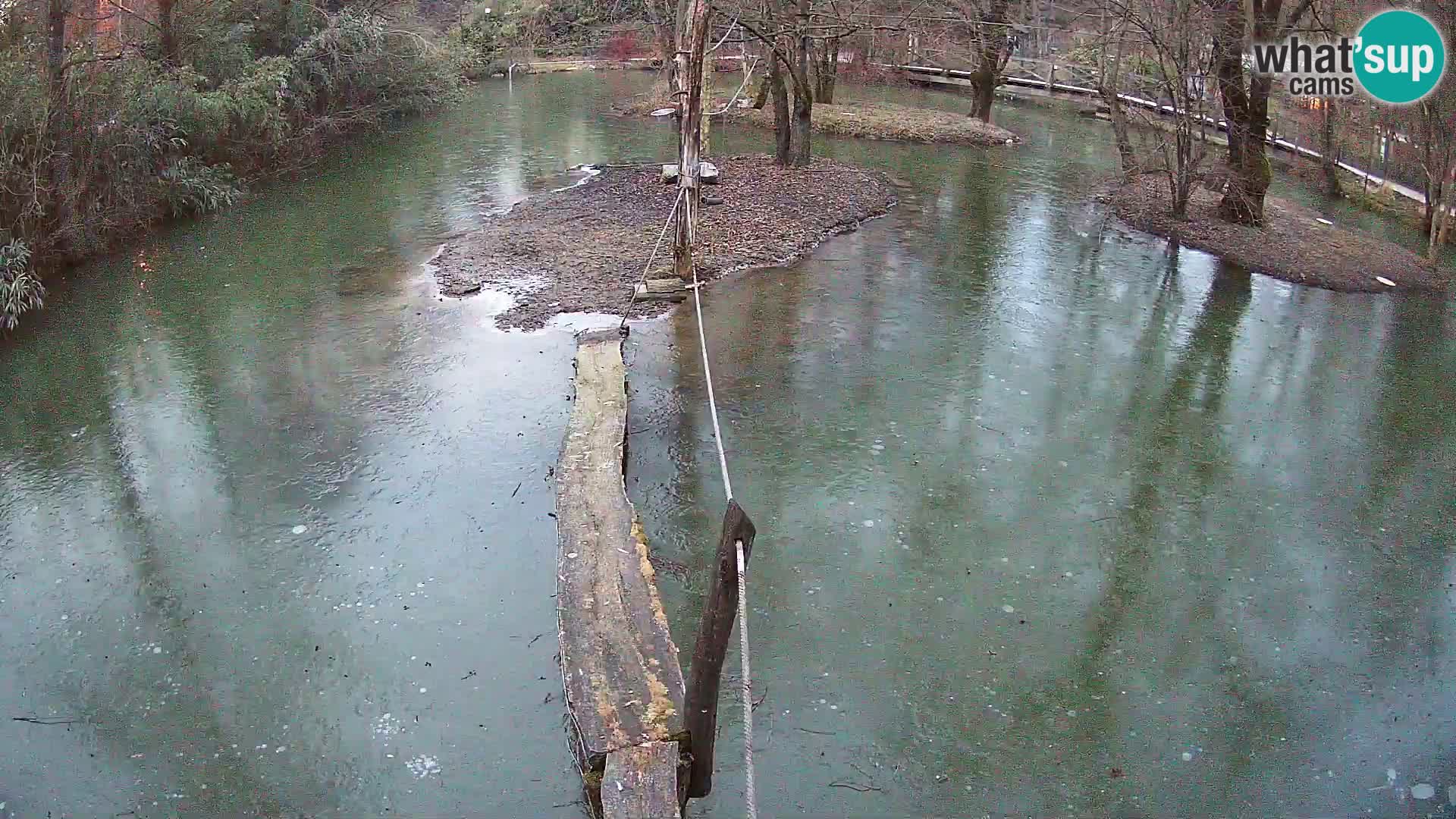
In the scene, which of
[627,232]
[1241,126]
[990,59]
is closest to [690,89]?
[627,232]

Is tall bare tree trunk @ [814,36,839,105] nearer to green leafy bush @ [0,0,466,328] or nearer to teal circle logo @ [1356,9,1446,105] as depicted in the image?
green leafy bush @ [0,0,466,328]

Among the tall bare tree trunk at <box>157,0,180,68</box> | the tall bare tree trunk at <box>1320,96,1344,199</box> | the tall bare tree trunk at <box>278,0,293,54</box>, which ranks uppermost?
the tall bare tree trunk at <box>278,0,293,54</box>

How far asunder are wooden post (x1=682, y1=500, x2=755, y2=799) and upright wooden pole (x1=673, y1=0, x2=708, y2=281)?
6.85 m

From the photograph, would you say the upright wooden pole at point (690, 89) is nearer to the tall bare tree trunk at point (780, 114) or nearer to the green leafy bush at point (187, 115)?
the tall bare tree trunk at point (780, 114)

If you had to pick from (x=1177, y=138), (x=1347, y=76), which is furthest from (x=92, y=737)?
(x=1347, y=76)

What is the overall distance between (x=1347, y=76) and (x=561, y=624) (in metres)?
14.4

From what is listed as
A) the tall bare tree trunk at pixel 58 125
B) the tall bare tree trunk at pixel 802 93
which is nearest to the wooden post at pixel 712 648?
the tall bare tree trunk at pixel 58 125

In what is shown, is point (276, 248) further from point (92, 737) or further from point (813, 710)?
point (813, 710)

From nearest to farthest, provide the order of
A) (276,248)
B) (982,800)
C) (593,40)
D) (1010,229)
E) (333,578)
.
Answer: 1. (982,800)
2. (333,578)
3. (276,248)
4. (1010,229)
5. (593,40)

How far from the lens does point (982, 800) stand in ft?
15.5

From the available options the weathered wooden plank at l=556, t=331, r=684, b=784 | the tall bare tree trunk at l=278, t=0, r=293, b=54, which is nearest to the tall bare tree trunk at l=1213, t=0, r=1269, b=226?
the weathered wooden plank at l=556, t=331, r=684, b=784

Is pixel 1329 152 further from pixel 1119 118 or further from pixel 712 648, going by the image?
pixel 712 648

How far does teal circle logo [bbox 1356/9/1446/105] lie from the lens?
12531mm
